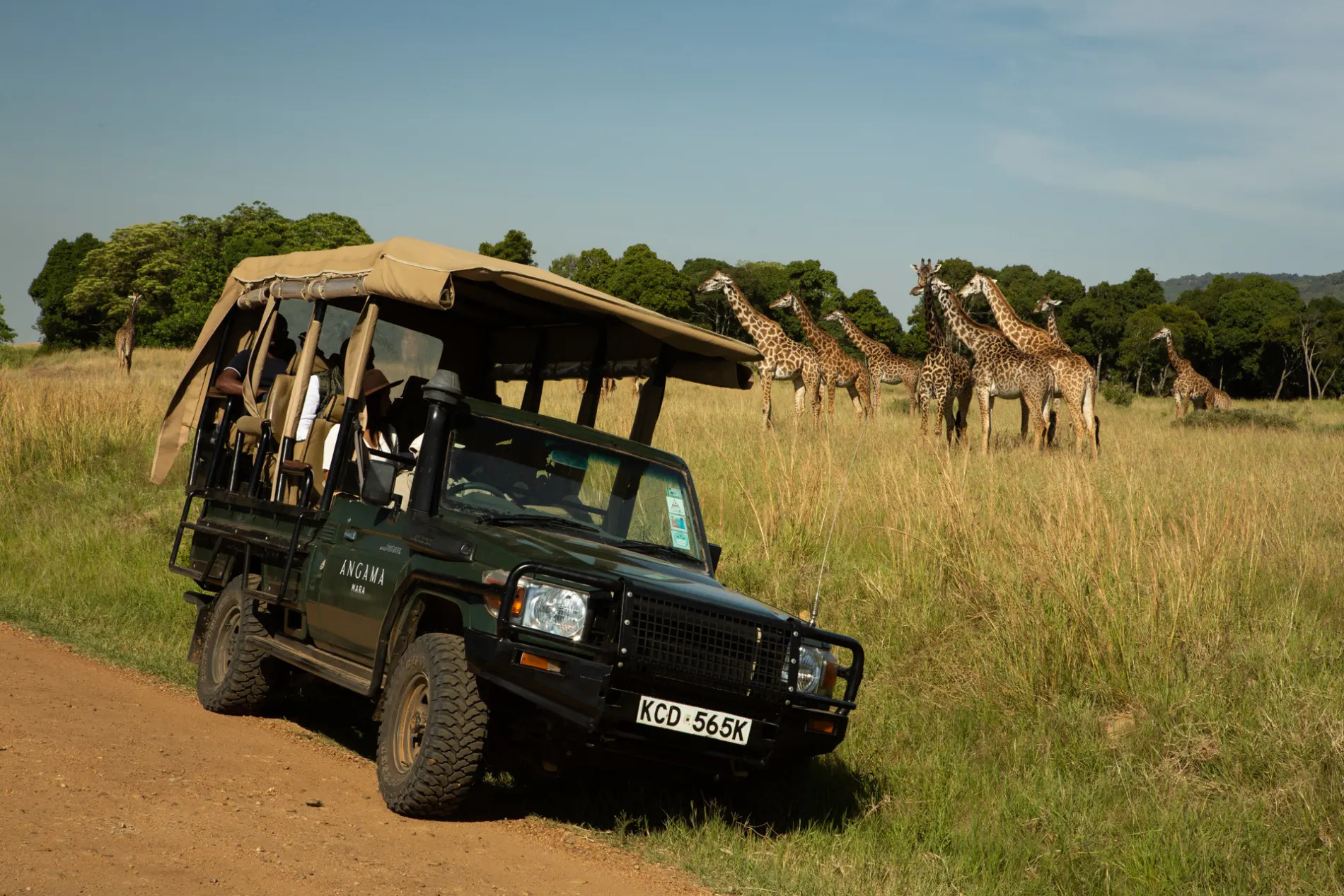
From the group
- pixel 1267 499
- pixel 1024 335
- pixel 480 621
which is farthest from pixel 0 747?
pixel 1024 335

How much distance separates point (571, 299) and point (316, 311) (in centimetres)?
166

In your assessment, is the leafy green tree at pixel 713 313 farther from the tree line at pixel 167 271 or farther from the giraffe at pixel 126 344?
the giraffe at pixel 126 344

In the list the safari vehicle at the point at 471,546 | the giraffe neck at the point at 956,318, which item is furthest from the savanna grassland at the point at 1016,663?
the giraffe neck at the point at 956,318

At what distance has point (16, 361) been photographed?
53.7 metres

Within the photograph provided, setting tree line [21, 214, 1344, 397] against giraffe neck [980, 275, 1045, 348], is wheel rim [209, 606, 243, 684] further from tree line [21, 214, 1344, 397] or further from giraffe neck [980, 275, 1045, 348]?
tree line [21, 214, 1344, 397]

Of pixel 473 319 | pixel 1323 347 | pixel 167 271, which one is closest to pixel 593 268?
pixel 167 271

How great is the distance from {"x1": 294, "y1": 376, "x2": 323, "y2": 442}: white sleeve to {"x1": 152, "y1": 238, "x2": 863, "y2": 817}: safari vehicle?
9cm

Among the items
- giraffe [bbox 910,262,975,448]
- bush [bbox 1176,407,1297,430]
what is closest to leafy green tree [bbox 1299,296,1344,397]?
bush [bbox 1176,407,1297,430]

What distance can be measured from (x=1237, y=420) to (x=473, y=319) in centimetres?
2088

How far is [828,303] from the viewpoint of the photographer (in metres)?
69.4

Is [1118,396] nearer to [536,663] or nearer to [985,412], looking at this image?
[985,412]

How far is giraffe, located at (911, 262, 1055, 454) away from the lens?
63.1 feet

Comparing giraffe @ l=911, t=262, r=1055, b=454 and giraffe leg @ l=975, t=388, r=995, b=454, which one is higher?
giraffe @ l=911, t=262, r=1055, b=454

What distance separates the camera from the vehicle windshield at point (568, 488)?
6406mm
